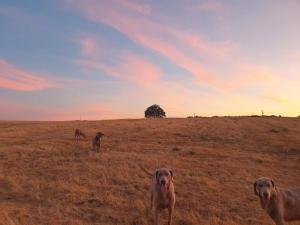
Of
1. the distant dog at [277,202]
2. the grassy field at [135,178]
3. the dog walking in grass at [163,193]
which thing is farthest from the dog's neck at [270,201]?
the dog walking in grass at [163,193]

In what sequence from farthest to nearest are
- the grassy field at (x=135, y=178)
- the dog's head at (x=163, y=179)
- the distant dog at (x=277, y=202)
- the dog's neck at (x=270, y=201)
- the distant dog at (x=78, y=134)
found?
the distant dog at (x=78, y=134)
the grassy field at (x=135, y=178)
the dog's head at (x=163, y=179)
the dog's neck at (x=270, y=201)
the distant dog at (x=277, y=202)

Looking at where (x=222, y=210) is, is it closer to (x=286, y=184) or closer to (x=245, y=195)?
(x=245, y=195)

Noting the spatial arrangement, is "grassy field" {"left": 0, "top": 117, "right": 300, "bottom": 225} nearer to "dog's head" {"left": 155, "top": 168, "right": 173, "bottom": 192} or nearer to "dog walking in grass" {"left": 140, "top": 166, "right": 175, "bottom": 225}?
"dog walking in grass" {"left": 140, "top": 166, "right": 175, "bottom": 225}

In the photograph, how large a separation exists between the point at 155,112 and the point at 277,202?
8499 centimetres

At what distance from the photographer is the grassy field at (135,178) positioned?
13.4 m

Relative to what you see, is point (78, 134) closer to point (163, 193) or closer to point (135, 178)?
point (135, 178)

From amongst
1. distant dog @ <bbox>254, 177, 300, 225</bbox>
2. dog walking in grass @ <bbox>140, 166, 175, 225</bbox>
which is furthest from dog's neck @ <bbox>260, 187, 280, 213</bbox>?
dog walking in grass @ <bbox>140, 166, 175, 225</bbox>

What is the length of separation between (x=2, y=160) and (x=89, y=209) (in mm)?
13250

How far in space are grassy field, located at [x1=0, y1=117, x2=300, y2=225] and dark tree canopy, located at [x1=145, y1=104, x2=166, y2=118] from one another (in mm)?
55698

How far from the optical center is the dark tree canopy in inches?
3740

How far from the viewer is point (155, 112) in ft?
313

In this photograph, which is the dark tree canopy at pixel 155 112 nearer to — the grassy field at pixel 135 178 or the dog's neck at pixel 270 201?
the grassy field at pixel 135 178

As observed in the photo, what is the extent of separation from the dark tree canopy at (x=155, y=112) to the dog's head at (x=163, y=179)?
82505 mm

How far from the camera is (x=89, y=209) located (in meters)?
14.1
